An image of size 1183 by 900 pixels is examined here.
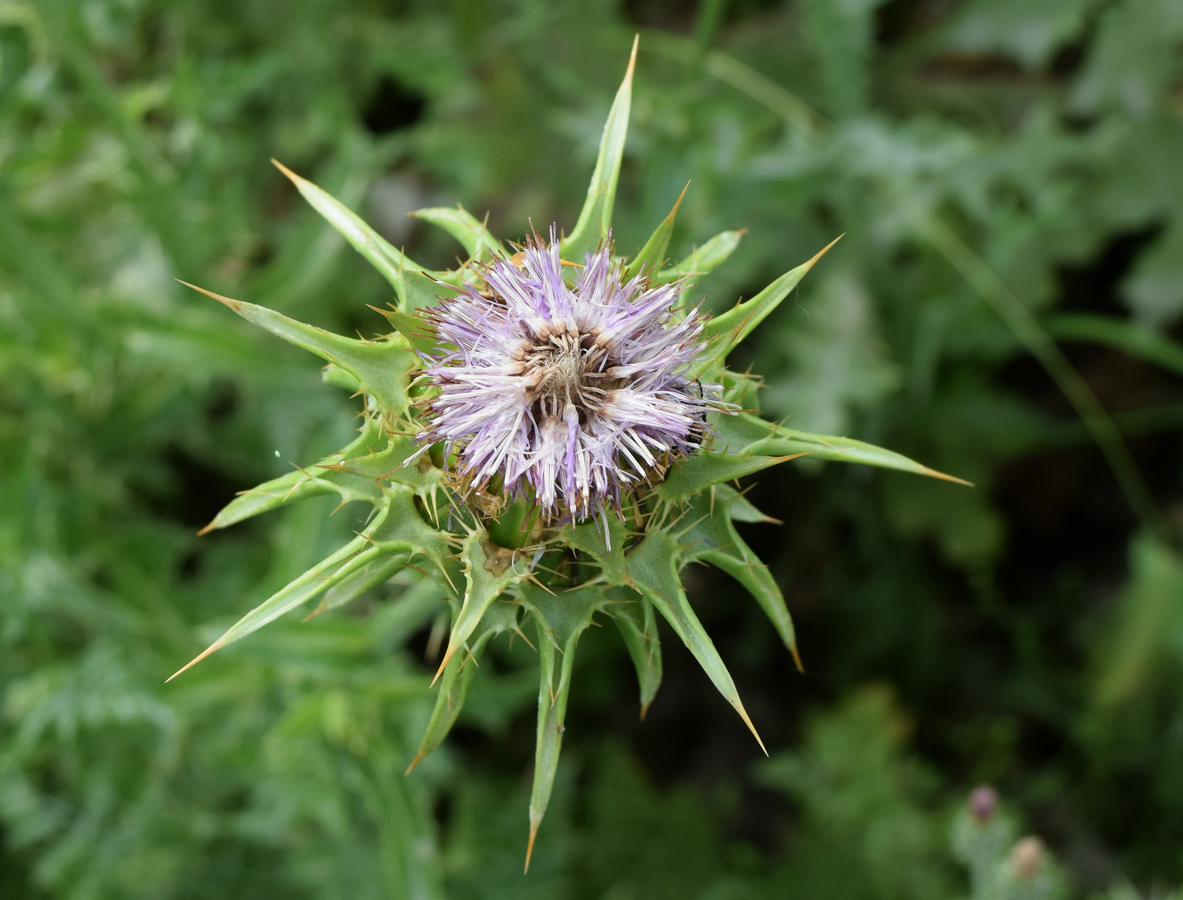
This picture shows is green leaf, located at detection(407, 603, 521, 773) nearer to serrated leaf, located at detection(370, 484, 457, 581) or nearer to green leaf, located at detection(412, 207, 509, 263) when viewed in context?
serrated leaf, located at detection(370, 484, 457, 581)

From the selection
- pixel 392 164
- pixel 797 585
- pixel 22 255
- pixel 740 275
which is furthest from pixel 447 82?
pixel 797 585

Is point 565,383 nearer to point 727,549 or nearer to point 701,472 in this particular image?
point 701,472

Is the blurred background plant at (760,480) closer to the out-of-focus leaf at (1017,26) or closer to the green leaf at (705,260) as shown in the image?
the out-of-focus leaf at (1017,26)

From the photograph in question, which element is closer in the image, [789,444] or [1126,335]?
[789,444]

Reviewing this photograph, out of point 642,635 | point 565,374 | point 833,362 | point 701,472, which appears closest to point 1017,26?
point 833,362

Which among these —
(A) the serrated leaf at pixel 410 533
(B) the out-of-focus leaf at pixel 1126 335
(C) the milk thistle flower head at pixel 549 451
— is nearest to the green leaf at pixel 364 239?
(C) the milk thistle flower head at pixel 549 451
